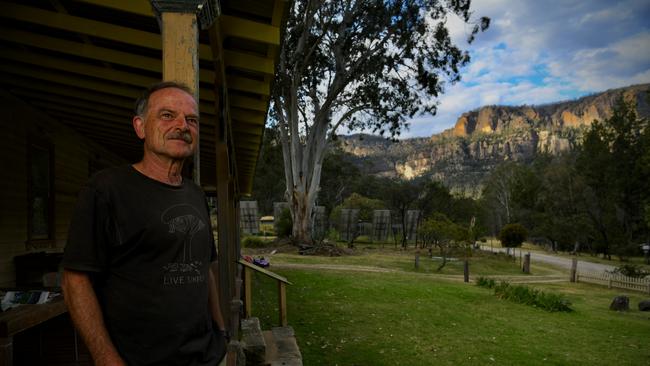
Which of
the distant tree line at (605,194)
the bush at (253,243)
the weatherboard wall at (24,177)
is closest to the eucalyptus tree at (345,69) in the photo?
the bush at (253,243)

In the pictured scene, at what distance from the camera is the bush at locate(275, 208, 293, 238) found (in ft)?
103

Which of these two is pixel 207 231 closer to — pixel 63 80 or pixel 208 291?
pixel 208 291

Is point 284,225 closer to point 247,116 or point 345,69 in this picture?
point 345,69

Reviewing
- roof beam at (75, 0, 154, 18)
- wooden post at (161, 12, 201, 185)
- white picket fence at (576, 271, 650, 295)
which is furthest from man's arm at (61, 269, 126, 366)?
white picket fence at (576, 271, 650, 295)

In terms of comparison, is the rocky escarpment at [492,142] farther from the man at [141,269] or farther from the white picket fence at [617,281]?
the man at [141,269]

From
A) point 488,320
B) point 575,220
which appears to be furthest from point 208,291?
point 575,220

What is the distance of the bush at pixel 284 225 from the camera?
103ft

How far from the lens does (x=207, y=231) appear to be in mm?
1748

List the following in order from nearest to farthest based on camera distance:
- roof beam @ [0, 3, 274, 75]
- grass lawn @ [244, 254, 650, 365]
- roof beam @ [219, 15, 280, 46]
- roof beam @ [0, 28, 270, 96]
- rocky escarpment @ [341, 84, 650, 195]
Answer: roof beam @ [219, 15, 280, 46], roof beam @ [0, 3, 274, 75], roof beam @ [0, 28, 270, 96], grass lawn @ [244, 254, 650, 365], rocky escarpment @ [341, 84, 650, 195]

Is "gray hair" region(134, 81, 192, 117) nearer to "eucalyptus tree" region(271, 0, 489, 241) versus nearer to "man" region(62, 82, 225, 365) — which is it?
"man" region(62, 82, 225, 365)

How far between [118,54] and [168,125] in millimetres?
2280

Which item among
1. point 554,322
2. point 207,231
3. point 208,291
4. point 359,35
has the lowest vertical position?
point 554,322

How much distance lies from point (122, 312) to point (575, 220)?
1858 inches

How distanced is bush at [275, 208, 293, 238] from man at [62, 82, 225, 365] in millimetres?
29536
